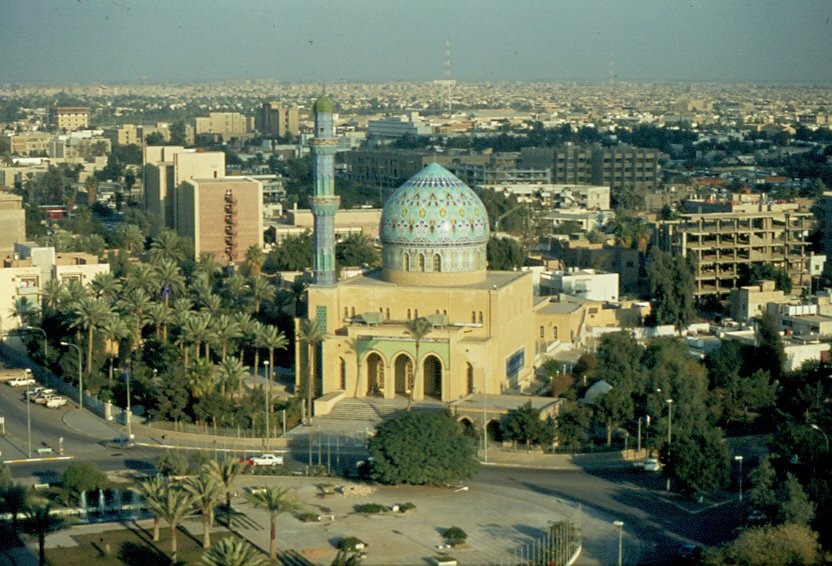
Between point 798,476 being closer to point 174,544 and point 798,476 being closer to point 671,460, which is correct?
point 671,460

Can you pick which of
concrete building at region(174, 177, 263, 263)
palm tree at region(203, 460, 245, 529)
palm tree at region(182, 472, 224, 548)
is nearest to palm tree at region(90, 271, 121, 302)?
concrete building at region(174, 177, 263, 263)

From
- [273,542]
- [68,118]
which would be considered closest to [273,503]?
[273,542]

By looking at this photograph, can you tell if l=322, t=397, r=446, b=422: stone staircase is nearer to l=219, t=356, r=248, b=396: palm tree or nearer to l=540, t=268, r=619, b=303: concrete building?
l=219, t=356, r=248, b=396: palm tree

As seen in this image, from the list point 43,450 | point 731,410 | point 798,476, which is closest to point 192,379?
point 43,450

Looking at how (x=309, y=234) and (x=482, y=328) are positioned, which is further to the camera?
(x=309, y=234)

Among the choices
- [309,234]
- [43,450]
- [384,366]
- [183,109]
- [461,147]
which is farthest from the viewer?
[183,109]

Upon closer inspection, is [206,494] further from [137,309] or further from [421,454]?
[137,309]

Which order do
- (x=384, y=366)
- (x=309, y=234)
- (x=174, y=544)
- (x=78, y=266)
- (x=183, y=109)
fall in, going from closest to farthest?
(x=174, y=544) < (x=384, y=366) < (x=78, y=266) < (x=309, y=234) < (x=183, y=109)
